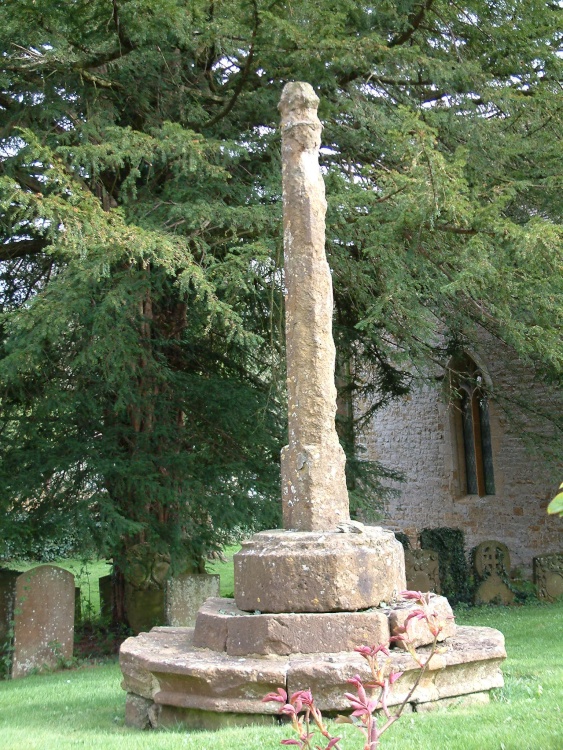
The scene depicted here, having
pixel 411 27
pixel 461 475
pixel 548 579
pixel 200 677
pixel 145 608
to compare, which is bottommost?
pixel 548 579

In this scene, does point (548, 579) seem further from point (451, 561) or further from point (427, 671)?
point (427, 671)

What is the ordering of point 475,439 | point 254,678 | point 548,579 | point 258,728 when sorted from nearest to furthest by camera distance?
point 258,728 < point 254,678 < point 548,579 < point 475,439

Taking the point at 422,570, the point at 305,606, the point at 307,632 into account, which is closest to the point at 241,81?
the point at 305,606

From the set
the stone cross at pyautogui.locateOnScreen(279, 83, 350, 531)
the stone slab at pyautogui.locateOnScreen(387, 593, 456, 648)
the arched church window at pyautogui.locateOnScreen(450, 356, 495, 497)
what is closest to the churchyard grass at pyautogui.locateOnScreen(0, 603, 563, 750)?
the stone slab at pyautogui.locateOnScreen(387, 593, 456, 648)

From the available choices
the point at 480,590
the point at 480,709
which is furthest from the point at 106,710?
the point at 480,590

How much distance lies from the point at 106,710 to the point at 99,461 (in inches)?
144

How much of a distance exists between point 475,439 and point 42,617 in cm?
1073

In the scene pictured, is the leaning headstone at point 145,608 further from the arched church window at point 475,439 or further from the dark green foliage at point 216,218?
the arched church window at point 475,439

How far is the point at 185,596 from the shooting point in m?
8.76

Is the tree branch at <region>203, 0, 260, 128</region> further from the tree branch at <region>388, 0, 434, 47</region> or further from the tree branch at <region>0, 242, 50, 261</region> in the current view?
the tree branch at <region>0, 242, 50, 261</region>

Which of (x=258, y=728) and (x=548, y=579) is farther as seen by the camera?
Result: (x=548, y=579)

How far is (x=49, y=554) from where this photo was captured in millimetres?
21312

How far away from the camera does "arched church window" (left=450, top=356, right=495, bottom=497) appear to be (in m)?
16.8

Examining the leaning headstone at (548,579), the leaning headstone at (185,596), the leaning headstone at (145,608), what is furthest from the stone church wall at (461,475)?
the leaning headstone at (185,596)
